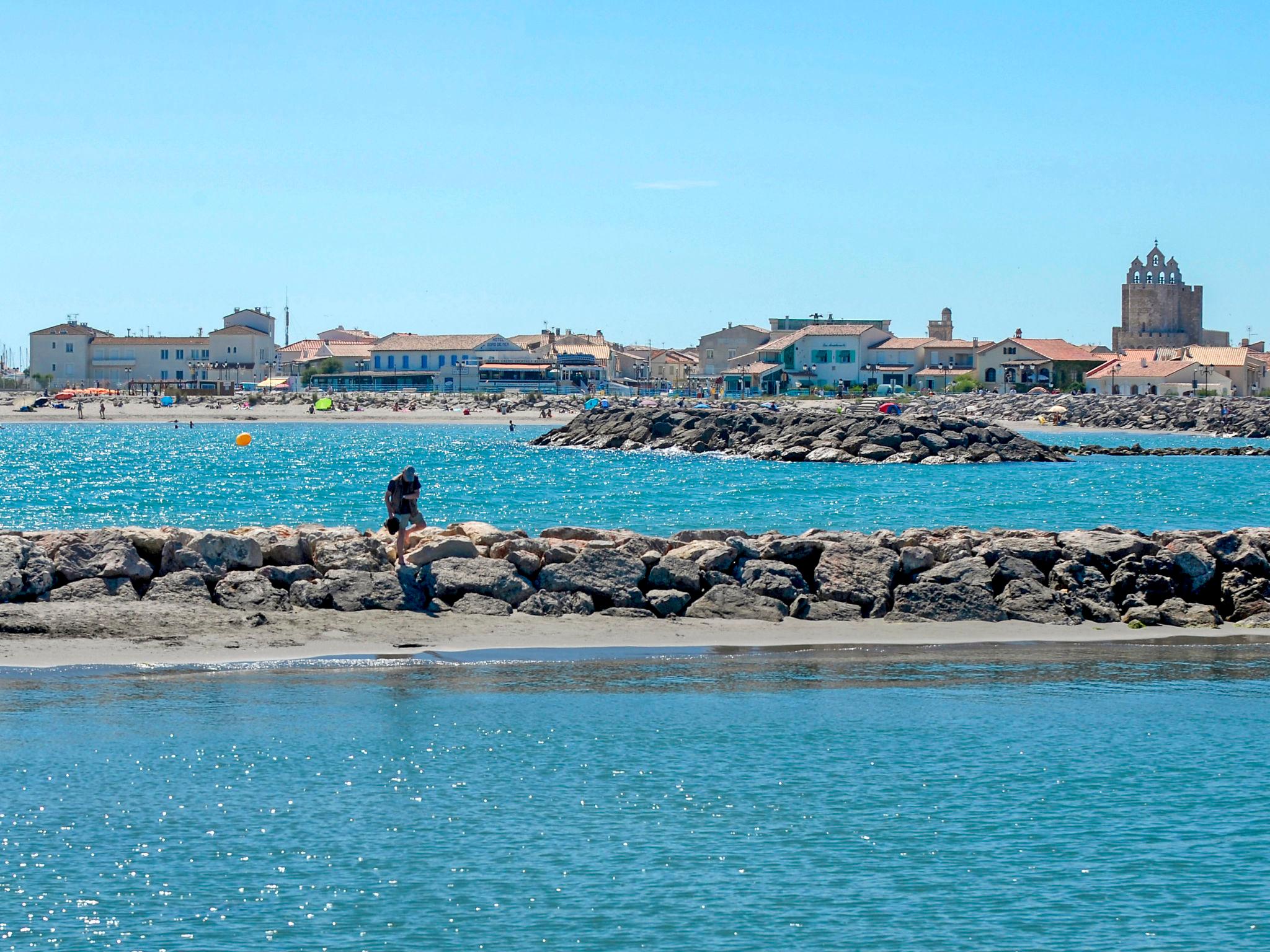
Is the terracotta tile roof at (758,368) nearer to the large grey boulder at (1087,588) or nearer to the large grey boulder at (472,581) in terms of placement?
the large grey boulder at (1087,588)

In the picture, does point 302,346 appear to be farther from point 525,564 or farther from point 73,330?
point 525,564

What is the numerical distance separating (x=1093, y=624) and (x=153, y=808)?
1045 centimetres

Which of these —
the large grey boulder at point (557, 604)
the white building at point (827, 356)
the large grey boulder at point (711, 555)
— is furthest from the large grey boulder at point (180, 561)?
the white building at point (827, 356)

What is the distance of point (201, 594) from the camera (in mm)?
15352

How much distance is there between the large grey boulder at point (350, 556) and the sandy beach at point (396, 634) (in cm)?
72

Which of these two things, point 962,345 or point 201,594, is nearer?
point 201,594

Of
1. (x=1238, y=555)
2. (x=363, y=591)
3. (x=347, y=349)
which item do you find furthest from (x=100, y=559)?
(x=347, y=349)

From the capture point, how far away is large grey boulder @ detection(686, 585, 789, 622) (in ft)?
52.5

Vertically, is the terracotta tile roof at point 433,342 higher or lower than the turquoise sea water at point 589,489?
higher

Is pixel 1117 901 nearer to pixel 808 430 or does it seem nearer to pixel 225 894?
pixel 225 894

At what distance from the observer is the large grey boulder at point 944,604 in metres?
16.2

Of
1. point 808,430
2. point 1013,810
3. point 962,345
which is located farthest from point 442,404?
point 1013,810

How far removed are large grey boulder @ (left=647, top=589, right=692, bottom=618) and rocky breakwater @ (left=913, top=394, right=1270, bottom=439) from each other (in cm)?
7743

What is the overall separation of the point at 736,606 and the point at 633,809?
6493 mm
